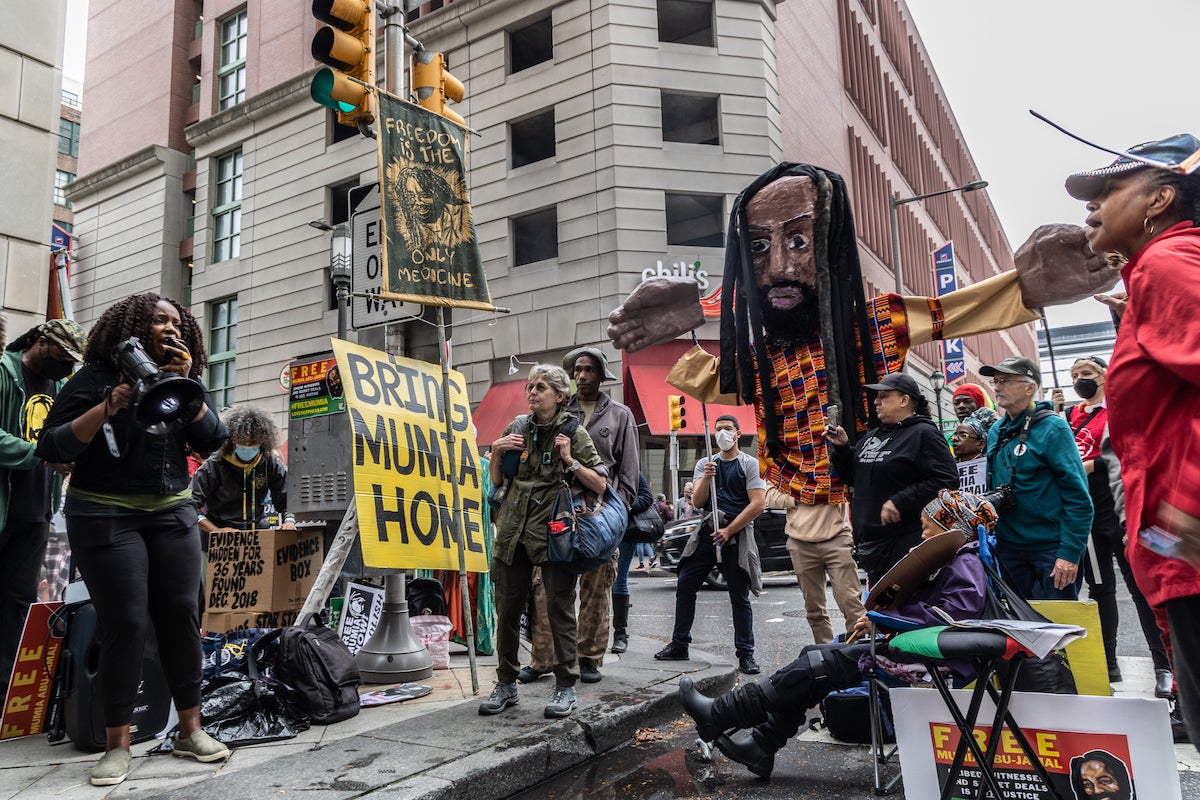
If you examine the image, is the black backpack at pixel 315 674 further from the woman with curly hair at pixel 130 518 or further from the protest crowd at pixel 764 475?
the woman with curly hair at pixel 130 518

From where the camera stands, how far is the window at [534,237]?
20438mm

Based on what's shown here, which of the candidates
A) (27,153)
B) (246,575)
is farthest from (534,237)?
(246,575)

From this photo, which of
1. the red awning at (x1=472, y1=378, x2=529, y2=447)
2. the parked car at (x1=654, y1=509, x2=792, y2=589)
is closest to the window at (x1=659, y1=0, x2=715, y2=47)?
the red awning at (x1=472, y1=378, x2=529, y2=447)

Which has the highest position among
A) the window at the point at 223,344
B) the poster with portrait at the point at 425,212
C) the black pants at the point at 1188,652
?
the window at the point at 223,344

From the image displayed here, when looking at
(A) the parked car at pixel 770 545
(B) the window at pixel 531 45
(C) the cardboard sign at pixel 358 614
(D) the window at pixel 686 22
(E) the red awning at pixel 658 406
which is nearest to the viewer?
(C) the cardboard sign at pixel 358 614

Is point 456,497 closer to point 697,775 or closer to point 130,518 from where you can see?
point 130,518

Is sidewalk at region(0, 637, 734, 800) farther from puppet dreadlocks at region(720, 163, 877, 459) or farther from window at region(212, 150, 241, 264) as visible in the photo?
window at region(212, 150, 241, 264)

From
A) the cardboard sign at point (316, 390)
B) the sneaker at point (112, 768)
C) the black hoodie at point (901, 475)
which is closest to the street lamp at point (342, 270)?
the cardboard sign at point (316, 390)

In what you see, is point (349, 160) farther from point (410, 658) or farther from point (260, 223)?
point (410, 658)

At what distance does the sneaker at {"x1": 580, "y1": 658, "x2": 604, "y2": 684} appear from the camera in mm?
5215

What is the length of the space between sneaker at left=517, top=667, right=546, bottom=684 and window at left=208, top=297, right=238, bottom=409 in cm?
2362

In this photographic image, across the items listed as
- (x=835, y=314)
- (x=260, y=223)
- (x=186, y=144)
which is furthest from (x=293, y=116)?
(x=835, y=314)

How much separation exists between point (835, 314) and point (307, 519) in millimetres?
3969

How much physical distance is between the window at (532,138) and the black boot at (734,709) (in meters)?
18.4
